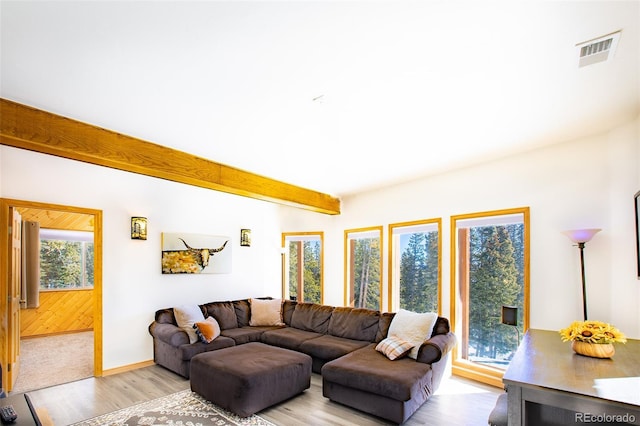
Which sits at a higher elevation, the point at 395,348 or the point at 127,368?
the point at 395,348

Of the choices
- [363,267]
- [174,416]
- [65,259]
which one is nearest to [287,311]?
[363,267]

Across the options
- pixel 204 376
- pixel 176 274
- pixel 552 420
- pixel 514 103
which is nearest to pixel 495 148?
pixel 514 103

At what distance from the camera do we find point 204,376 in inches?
139

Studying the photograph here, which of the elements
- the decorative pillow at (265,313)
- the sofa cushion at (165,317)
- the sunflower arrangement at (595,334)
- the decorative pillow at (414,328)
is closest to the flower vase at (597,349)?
the sunflower arrangement at (595,334)

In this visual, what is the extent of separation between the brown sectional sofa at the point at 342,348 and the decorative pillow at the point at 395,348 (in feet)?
0.19

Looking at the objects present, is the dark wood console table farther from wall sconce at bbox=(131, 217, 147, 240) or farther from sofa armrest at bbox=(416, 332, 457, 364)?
wall sconce at bbox=(131, 217, 147, 240)

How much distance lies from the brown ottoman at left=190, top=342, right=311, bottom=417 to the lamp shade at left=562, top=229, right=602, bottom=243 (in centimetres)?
298

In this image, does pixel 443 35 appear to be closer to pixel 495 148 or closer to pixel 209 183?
pixel 495 148

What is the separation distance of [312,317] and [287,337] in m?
0.63

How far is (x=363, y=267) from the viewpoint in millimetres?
5855

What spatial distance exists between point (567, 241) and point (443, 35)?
9.66 feet

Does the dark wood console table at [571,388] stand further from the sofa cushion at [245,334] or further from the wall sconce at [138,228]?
the wall sconce at [138,228]

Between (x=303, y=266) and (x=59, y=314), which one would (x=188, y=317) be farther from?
(x=59, y=314)

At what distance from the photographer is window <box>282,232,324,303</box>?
659cm
